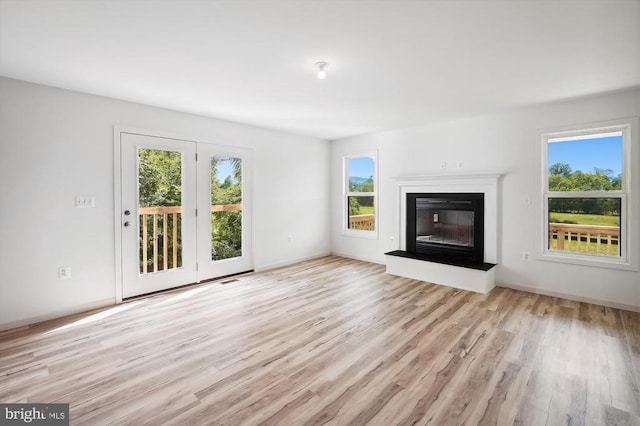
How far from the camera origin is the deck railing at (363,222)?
237 inches

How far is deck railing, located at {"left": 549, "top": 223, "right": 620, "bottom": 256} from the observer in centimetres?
371

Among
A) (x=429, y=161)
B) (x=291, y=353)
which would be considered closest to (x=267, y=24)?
(x=291, y=353)

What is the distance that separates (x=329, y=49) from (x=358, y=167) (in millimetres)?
3820

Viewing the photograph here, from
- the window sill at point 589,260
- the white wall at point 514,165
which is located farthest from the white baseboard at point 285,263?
the window sill at point 589,260

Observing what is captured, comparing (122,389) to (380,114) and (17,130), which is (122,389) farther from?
(380,114)

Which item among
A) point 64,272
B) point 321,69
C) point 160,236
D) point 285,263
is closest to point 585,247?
point 321,69

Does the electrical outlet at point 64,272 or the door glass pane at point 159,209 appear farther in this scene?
the door glass pane at point 159,209

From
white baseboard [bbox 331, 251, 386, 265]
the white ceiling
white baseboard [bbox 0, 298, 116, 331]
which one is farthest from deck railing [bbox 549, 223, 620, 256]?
white baseboard [bbox 0, 298, 116, 331]

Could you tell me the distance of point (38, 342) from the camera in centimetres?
276

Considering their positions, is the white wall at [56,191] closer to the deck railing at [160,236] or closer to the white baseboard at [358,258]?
the deck railing at [160,236]

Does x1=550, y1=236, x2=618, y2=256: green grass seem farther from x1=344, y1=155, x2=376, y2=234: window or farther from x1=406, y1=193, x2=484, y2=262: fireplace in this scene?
x1=344, y1=155, x2=376, y2=234: window

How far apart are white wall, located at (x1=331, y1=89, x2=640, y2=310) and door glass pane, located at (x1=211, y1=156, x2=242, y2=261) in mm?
2574

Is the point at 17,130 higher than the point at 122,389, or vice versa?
the point at 17,130

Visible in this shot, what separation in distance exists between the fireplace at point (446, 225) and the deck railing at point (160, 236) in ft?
12.1
